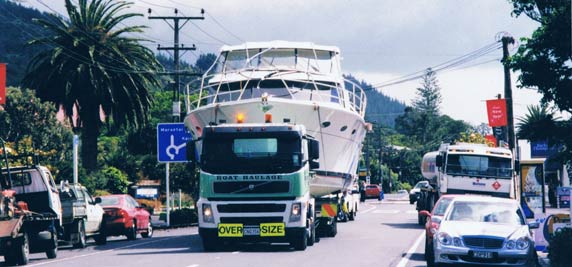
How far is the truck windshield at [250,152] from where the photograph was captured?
77.3 ft

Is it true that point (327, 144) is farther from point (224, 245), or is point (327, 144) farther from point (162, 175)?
point (162, 175)

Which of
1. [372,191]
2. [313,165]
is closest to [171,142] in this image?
[313,165]

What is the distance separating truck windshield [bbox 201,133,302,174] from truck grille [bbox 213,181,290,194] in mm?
305

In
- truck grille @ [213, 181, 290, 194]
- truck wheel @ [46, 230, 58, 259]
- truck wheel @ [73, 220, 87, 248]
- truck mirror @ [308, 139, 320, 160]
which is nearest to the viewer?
truck wheel @ [46, 230, 58, 259]

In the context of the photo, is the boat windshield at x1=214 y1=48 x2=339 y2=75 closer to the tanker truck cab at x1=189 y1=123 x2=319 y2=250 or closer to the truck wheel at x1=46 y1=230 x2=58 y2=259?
the tanker truck cab at x1=189 y1=123 x2=319 y2=250

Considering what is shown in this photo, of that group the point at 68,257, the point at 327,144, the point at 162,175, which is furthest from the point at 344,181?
the point at 162,175

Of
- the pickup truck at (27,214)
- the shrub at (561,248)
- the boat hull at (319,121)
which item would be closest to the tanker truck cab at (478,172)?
the boat hull at (319,121)

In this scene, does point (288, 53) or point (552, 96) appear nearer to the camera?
point (552, 96)

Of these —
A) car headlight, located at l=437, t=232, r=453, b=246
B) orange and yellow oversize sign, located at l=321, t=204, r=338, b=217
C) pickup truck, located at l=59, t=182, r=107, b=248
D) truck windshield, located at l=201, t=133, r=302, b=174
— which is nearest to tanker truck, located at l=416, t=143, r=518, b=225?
orange and yellow oversize sign, located at l=321, t=204, r=338, b=217

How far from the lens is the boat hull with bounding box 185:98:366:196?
25.9 metres

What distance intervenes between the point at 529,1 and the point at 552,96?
195 cm

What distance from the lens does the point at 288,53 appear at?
31.7m

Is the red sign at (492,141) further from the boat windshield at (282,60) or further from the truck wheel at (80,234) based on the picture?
the truck wheel at (80,234)

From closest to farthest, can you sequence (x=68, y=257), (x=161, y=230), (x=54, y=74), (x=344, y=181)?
(x=68, y=257) → (x=344, y=181) → (x=161, y=230) → (x=54, y=74)
